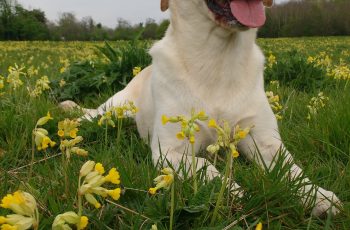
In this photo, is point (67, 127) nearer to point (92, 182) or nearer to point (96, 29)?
point (92, 182)

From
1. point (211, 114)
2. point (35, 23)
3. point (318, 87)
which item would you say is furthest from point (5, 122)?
point (35, 23)

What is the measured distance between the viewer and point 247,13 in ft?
11.0

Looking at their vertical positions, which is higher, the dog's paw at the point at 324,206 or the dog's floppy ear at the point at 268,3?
the dog's floppy ear at the point at 268,3

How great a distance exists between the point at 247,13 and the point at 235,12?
0.09 meters

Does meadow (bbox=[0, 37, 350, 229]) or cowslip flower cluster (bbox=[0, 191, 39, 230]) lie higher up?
cowslip flower cluster (bbox=[0, 191, 39, 230])

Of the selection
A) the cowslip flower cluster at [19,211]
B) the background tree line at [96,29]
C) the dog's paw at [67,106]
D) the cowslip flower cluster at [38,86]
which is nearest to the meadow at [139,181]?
the cowslip flower cluster at [19,211]

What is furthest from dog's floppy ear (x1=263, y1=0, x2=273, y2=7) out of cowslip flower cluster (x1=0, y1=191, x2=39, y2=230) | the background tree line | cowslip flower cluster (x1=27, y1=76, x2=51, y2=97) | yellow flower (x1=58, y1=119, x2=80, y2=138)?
the background tree line

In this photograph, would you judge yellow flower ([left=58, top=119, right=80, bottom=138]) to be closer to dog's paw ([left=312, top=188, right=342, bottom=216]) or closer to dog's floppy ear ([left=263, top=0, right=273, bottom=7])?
dog's paw ([left=312, top=188, right=342, bottom=216])

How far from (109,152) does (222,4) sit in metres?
1.45

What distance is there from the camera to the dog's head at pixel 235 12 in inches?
131

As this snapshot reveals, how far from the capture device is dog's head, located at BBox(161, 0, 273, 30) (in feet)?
10.9

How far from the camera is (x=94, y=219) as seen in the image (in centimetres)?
186

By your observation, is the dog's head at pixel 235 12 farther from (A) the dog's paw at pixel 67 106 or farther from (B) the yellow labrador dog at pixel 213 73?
(A) the dog's paw at pixel 67 106

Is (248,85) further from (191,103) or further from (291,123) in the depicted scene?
(291,123)
